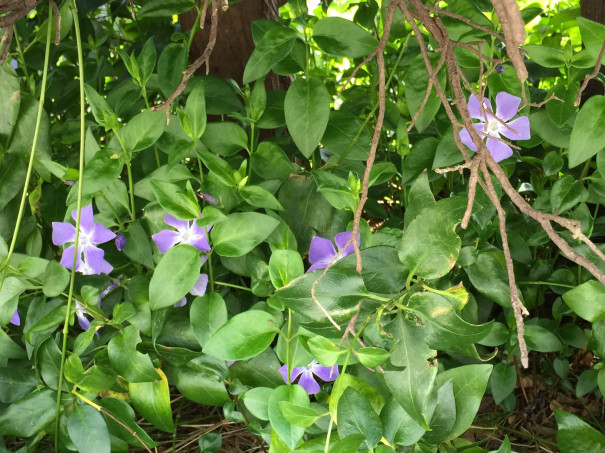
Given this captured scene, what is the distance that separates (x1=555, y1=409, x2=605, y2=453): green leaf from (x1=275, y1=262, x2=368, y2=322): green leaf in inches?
14.6

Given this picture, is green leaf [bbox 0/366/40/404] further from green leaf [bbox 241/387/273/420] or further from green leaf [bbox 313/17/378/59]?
green leaf [bbox 313/17/378/59]

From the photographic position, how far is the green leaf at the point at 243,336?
688 millimetres

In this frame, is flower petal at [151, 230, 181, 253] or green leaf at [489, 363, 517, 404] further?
green leaf at [489, 363, 517, 404]

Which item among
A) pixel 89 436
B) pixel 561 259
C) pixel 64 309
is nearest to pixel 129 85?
pixel 64 309

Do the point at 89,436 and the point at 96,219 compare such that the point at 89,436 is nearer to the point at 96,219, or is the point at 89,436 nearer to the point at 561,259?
the point at 96,219

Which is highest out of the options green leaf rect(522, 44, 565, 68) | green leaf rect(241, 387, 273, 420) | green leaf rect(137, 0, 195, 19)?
green leaf rect(137, 0, 195, 19)

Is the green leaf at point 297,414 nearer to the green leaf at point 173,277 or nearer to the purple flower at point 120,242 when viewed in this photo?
the green leaf at point 173,277

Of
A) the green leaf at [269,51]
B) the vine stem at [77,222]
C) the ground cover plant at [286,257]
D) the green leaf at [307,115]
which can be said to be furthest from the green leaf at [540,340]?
the vine stem at [77,222]

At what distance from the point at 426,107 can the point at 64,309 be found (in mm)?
531

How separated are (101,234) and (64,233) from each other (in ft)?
0.20

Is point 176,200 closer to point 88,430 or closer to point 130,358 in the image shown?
point 130,358

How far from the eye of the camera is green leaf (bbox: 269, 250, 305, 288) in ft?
2.30

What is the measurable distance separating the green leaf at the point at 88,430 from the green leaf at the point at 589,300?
1.92 ft

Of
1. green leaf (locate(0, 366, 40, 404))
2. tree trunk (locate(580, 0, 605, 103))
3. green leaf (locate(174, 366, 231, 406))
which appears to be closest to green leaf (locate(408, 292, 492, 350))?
green leaf (locate(174, 366, 231, 406))
